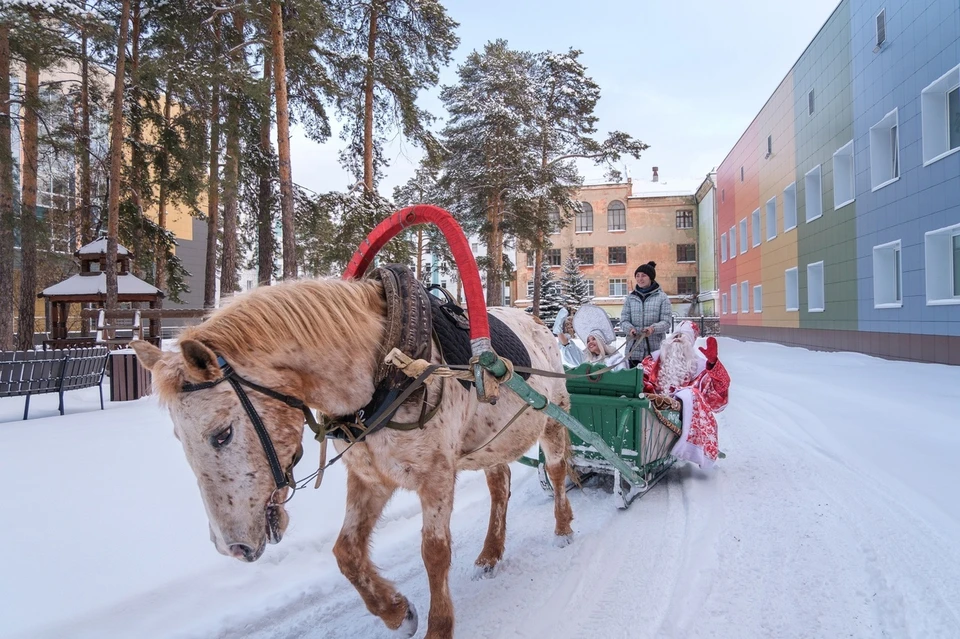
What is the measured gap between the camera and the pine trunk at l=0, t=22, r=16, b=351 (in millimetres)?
10453

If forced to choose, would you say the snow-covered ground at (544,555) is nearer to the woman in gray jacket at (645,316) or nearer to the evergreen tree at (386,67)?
the woman in gray jacket at (645,316)

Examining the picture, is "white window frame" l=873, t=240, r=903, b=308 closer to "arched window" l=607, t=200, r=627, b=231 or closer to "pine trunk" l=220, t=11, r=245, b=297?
"pine trunk" l=220, t=11, r=245, b=297

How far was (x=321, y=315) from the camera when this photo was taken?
6.73 ft

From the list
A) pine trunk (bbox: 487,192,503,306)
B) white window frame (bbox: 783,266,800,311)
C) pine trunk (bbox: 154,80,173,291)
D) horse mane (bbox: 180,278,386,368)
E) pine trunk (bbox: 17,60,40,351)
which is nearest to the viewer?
horse mane (bbox: 180,278,386,368)

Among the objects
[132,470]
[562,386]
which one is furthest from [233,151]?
[562,386]

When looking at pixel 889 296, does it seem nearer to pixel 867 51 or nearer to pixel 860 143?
pixel 860 143

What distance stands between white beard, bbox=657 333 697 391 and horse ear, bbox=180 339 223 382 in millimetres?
4401

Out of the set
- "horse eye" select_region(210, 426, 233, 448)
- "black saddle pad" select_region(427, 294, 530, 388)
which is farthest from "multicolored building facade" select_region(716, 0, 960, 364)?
"horse eye" select_region(210, 426, 233, 448)

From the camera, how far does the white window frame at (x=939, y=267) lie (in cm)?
1010

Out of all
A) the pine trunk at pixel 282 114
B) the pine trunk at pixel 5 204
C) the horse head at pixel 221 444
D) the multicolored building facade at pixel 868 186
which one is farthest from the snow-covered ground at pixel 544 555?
the pine trunk at pixel 5 204

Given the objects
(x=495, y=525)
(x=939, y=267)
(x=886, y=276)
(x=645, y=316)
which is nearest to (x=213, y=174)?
(x=645, y=316)

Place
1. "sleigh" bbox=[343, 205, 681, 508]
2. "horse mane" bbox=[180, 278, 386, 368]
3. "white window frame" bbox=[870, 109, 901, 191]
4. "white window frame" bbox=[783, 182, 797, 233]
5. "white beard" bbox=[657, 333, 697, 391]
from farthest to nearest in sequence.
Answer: "white window frame" bbox=[783, 182, 797, 233] < "white window frame" bbox=[870, 109, 901, 191] < "white beard" bbox=[657, 333, 697, 391] < "sleigh" bbox=[343, 205, 681, 508] < "horse mane" bbox=[180, 278, 386, 368]

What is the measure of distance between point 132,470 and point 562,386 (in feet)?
11.6

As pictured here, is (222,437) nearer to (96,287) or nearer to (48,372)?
(48,372)
